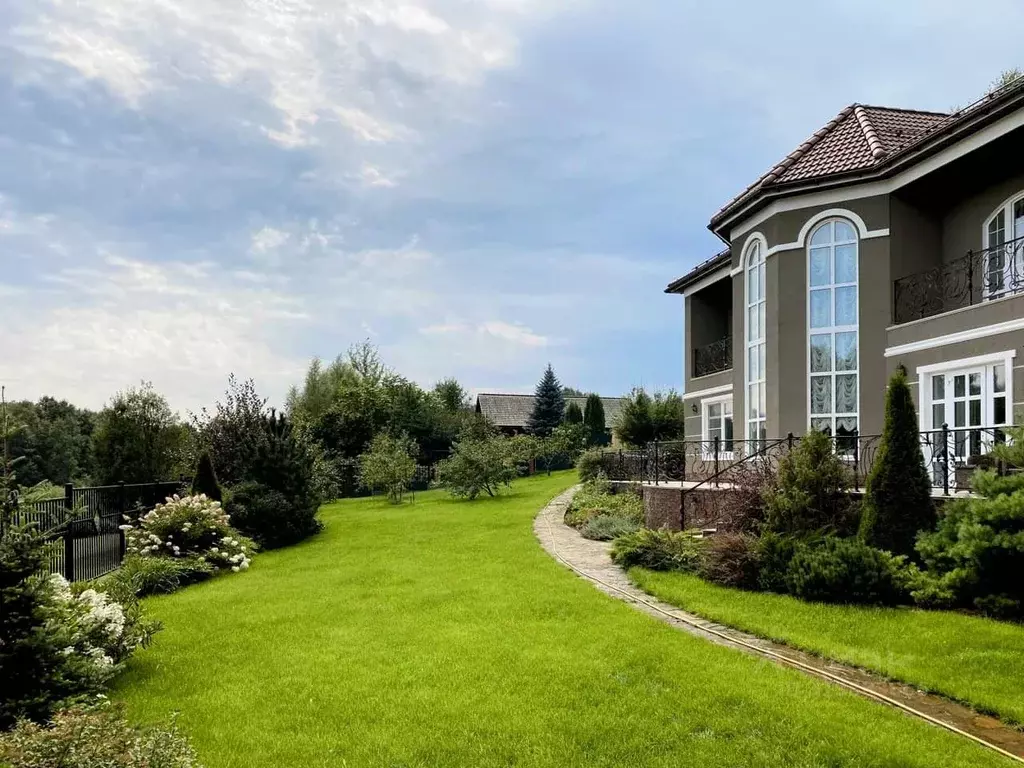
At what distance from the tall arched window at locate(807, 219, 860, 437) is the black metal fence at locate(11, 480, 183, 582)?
41.4ft

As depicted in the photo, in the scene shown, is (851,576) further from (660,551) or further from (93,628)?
(93,628)

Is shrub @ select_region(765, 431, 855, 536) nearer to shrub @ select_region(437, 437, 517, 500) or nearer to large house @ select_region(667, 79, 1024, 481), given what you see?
large house @ select_region(667, 79, 1024, 481)

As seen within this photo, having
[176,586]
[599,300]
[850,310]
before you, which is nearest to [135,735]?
[176,586]

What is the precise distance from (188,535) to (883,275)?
13.9 metres

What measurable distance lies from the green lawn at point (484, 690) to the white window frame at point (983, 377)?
7.14 meters

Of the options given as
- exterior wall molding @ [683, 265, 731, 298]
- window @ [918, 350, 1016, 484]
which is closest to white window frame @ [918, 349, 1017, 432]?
window @ [918, 350, 1016, 484]

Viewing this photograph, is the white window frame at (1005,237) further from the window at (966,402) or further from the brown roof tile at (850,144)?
the brown roof tile at (850,144)

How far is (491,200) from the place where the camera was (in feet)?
58.9

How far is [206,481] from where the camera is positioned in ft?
52.3

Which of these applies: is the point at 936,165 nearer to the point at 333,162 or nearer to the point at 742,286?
the point at 742,286

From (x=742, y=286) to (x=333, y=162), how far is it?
30.9ft

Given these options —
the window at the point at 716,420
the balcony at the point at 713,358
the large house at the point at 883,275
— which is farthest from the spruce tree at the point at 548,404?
the large house at the point at 883,275

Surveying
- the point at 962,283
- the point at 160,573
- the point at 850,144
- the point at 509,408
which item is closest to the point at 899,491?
the point at 962,283

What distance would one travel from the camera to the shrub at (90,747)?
3605 mm
